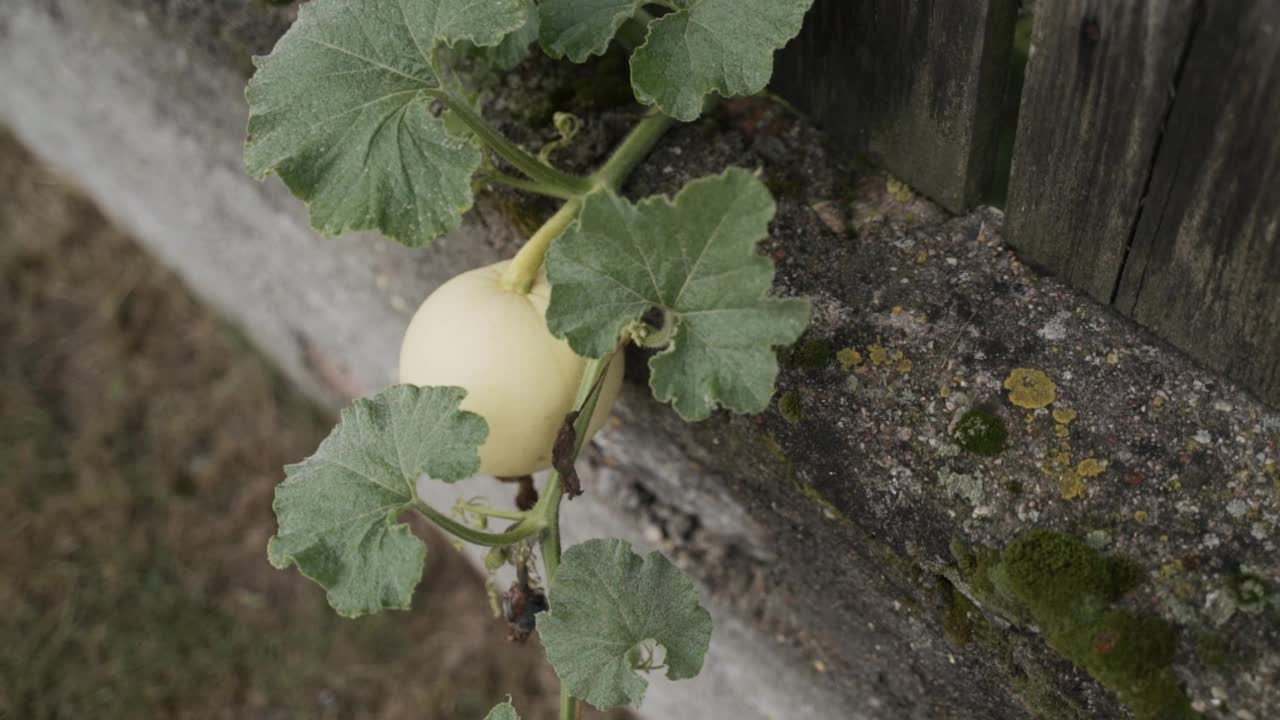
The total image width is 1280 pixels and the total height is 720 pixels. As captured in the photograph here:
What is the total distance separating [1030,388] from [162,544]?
7.73 feet

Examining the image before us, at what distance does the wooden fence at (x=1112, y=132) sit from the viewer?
3.49 ft

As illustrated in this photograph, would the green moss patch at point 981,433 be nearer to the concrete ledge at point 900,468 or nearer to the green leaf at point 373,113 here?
the concrete ledge at point 900,468

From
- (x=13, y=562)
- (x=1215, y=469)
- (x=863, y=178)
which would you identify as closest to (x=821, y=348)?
(x=863, y=178)

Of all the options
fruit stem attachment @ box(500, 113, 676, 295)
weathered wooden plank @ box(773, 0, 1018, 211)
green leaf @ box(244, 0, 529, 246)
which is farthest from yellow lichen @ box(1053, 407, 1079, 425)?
green leaf @ box(244, 0, 529, 246)

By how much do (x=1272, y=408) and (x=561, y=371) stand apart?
781mm

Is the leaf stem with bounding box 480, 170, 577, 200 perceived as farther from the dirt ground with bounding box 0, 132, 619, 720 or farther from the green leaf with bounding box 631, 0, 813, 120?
the dirt ground with bounding box 0, 132, 619, 720

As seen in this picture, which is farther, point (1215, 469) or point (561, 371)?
point (561, 371)

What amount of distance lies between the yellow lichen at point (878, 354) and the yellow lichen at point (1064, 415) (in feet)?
0.65

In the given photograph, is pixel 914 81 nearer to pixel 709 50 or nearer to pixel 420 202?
pixel 709 50

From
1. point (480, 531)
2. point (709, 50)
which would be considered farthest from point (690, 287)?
point (480, 531)

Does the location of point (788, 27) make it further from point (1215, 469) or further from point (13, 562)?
point (13, 562)

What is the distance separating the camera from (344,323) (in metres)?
2.51

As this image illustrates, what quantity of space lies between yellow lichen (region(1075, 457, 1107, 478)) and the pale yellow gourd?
0.56 m

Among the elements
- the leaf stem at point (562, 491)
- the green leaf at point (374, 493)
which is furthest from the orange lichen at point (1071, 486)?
the green leaf at point (374, 493)
